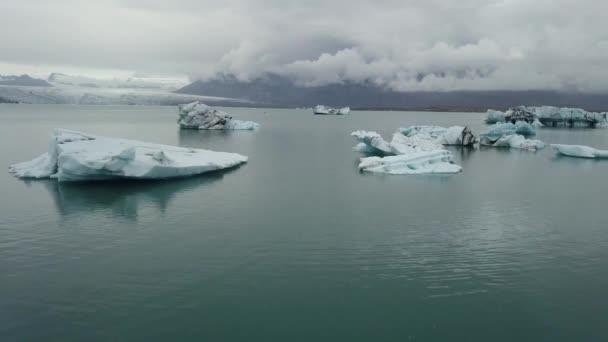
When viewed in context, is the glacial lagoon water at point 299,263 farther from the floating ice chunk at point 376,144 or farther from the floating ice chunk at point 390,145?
the floating ice chunk at point 376,144

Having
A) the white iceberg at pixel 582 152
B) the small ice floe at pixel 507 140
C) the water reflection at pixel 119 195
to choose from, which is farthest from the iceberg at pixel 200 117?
the white iceberg at pixel 582 152

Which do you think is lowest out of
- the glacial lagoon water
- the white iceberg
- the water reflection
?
the glacial lagoon water

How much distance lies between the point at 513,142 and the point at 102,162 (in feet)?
117

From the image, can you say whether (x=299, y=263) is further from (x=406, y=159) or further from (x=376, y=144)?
(x=376, y=144)

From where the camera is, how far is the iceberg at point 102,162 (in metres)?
19.0

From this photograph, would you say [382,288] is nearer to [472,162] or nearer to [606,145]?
[472,162]

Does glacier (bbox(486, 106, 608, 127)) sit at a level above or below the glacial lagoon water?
above

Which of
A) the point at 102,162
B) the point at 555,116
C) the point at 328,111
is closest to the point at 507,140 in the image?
the point at 102,162

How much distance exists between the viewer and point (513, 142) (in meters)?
40.8

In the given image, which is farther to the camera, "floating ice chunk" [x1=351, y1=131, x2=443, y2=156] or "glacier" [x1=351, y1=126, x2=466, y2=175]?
"floating ice chunk" [x1=351, y1=131, x2=443, y2=156]

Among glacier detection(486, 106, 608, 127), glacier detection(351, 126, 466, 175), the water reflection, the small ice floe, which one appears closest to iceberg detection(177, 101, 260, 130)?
glacier detection(351, 126, 466, 175)

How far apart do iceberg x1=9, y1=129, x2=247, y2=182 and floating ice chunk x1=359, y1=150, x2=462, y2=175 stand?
9.23 meters

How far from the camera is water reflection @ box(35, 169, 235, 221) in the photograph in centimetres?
1619

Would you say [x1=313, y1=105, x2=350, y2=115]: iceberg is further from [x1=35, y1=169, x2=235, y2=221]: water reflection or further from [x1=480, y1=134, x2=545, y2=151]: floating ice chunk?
[x1=35, y1=169, x2=235, y2=221]: water reflection
